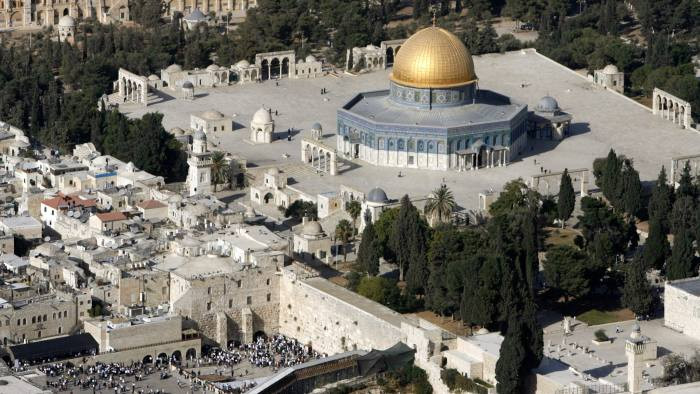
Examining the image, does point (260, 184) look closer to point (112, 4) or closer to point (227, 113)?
point (227, 113)

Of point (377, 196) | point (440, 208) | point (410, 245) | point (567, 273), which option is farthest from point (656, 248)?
point (377, 196)

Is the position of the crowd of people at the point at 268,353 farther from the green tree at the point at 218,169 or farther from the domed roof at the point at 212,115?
the domed roof at the point at 212,115

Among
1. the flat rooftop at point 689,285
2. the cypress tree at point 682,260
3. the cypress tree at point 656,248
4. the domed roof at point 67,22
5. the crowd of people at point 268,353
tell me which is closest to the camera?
the flat rooftop at point 689,285

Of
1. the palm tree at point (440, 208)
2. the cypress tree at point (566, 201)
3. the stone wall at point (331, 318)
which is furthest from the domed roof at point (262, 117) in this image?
the stone wall at point (331, 318)

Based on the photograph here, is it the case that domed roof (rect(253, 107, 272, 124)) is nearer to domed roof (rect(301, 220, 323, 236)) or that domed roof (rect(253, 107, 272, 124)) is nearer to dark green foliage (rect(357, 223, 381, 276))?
domed roof (rect(301, 220, 323, 236))

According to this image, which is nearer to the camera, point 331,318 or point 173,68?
point 331,318

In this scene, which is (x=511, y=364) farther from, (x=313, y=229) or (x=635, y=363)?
(x=313, y=229)
